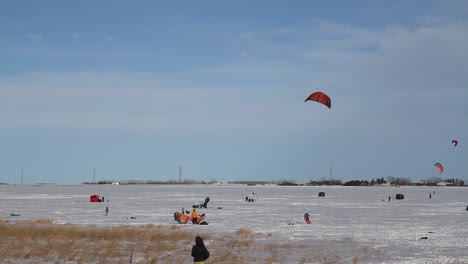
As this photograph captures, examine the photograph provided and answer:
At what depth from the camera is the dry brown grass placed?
15898mm

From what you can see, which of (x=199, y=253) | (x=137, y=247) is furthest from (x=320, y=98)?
(x=199, y=253)

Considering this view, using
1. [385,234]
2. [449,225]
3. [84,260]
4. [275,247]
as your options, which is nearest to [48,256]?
[84,260]

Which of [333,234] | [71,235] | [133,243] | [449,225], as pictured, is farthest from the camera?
[449,225]

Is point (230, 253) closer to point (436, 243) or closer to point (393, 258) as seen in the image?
point (393, 258)

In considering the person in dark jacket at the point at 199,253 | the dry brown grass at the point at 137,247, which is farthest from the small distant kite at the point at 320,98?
the person in dark jacket at the point at 199,253

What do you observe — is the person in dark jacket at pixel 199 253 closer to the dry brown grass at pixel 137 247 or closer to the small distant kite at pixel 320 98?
the dry brown grass at pixel 137 247

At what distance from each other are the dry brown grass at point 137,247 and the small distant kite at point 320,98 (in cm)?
713

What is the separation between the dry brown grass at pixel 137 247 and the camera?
52.2ft

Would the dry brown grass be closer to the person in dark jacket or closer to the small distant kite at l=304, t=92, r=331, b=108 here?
the person in dark jacket

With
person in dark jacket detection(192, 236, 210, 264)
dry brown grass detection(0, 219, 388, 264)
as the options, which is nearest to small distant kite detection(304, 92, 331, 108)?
dry brown grass detection(0, 219, 388, 264)

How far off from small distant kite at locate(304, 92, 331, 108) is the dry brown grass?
713cm

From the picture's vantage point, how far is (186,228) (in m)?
24.9

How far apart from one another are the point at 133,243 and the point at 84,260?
13.1 feet

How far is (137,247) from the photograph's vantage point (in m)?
18.3
